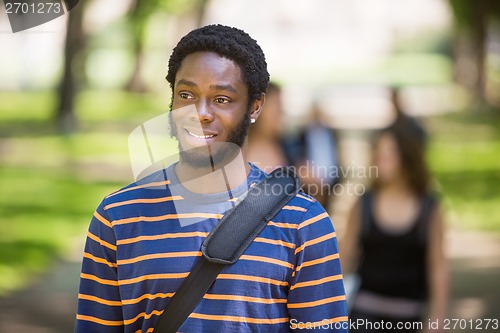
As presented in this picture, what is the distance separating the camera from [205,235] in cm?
265

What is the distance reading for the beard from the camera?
8.95ft

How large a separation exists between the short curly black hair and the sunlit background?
10.5ft

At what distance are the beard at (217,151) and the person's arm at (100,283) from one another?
0.29 m

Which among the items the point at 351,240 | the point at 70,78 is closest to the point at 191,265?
the point at 351,240

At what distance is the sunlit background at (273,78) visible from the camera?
9.74 m

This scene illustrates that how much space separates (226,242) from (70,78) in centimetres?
2013

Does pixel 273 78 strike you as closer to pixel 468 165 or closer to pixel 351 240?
pixel 468 165

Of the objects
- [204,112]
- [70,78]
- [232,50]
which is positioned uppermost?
[70,78]

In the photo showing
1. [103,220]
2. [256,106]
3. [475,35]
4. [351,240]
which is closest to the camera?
[103,220]

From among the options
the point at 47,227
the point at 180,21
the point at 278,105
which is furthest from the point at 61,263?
the point at 180,21

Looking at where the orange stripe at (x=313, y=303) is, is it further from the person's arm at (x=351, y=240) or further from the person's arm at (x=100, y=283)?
the person's arm at (x=351, y=240)

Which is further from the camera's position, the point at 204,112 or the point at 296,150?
the point at 296,150

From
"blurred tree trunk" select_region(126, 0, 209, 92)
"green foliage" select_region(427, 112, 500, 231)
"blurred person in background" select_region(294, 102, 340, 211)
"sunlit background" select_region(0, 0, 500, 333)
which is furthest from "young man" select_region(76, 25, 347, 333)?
"blurred tree trunk" select_region(126, 0, 209, 92)

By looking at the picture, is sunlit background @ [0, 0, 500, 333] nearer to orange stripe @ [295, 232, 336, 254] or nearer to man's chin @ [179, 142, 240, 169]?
man's chin @ [179, 142, 240, 169]
